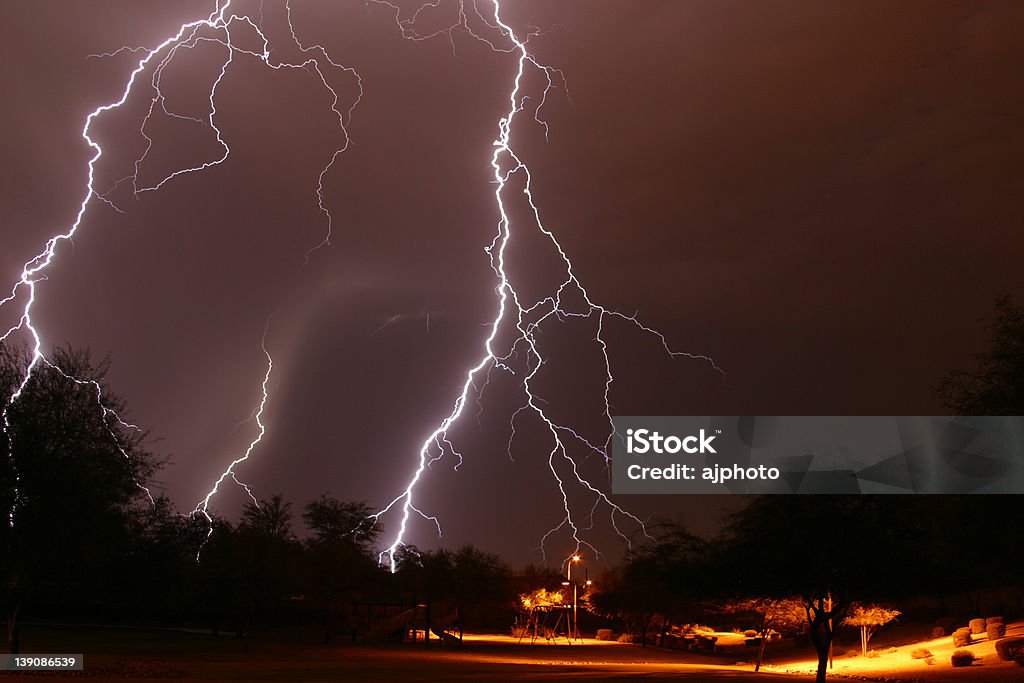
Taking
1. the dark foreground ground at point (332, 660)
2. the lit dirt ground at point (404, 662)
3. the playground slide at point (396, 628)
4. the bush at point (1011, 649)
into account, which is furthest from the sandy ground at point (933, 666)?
the playground slide at point (396, 628)

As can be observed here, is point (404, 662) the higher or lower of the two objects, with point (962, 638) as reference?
lower

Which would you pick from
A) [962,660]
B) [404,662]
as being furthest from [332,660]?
[962,660]

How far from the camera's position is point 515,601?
55.2 m

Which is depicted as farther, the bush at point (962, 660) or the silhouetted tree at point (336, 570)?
the silhouetted tree at point (336, 570)

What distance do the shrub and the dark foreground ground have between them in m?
5.69

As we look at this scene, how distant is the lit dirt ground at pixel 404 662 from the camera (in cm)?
2052

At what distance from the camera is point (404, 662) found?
1089 inches

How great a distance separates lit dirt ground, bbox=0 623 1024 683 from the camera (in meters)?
20.5

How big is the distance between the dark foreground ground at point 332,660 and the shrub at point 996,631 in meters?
5.69

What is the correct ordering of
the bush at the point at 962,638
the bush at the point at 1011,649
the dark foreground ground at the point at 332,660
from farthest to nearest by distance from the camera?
the bush at the point at 962,638 < the bush at the point at 1011,649 < the dark foreground ground at the point at 332,660

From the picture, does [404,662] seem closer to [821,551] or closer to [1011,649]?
[821,551]

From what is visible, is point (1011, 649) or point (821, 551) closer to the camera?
point (821, 551)

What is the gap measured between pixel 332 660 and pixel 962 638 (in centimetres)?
1792

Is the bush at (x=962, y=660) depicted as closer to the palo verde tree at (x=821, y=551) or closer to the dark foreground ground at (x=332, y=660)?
the dark foreground ground at (x=332, y=660)
